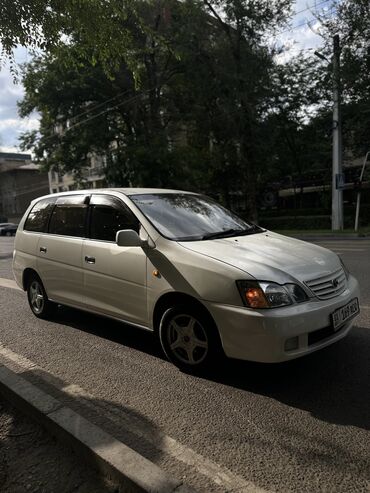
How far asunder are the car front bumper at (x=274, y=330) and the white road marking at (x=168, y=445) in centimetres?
91

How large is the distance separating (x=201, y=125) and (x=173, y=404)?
26405 mm

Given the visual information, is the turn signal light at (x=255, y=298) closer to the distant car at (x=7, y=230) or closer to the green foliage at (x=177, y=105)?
the green foliage at (x=177, y=105)

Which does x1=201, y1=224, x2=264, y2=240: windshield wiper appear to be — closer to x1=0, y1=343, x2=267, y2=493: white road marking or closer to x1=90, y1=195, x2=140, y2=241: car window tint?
x1=90, y1=195, x2=140, y2=241: car window tint

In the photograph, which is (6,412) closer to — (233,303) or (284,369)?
(233,303)

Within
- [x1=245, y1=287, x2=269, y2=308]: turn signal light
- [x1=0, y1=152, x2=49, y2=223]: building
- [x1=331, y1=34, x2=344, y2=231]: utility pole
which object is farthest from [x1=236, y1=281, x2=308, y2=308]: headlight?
[x1=0, y1=152, x2=49, y2=223]: building

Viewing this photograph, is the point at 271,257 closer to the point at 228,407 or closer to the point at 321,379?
the point at 321,379

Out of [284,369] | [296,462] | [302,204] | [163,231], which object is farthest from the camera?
[302,204]

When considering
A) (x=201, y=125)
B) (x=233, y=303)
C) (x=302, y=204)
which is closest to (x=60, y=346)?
(x=233, y=303)

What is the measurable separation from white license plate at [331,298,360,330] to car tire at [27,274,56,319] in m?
3.76

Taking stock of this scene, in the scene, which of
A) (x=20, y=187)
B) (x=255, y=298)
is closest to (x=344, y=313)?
(x=255, y=298)

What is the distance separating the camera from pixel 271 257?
377 cm

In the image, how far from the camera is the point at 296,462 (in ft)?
8.70

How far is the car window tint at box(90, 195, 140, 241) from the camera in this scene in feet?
15.0

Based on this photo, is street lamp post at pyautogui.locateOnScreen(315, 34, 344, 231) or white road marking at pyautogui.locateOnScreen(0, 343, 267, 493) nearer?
white road marking at pyautogui.locateOnScreen(0, 343, 267, 493)
